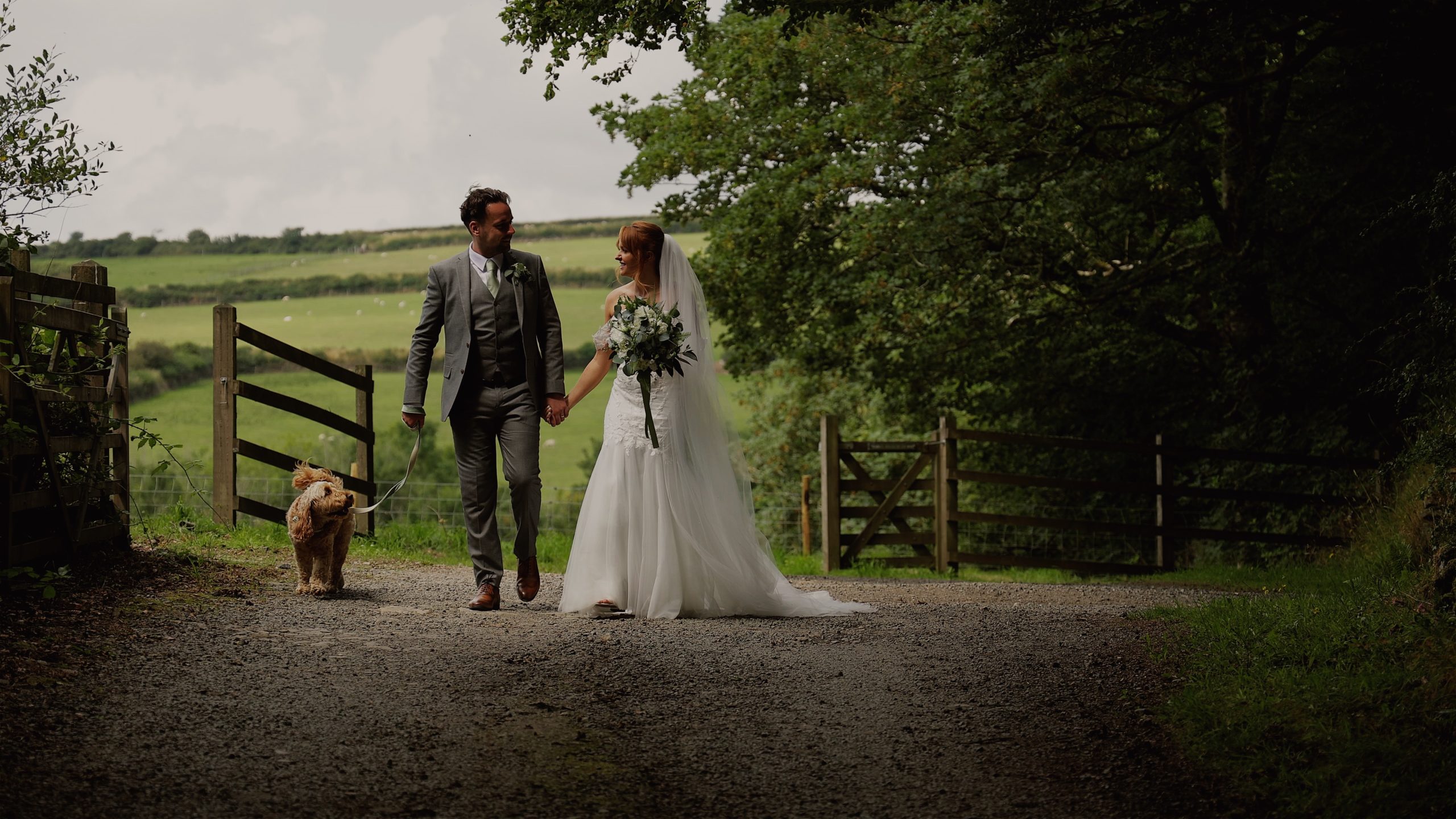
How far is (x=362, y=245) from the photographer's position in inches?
2379

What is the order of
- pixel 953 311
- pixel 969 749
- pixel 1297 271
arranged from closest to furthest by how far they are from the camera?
pixel 969 749 → pixel 1297 271 → pixel 953 311

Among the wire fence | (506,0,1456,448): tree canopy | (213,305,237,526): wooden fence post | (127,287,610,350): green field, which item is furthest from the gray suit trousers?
(127,287,610,350): green field

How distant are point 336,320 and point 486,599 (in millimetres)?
47187

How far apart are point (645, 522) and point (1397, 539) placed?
568 cm

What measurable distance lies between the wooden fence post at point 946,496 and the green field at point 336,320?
112 feet

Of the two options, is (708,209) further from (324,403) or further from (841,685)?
(324,403)

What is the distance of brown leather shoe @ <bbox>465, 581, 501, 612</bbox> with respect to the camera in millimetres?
6371

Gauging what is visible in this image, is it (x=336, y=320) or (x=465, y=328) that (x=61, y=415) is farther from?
(x=336, y=320)

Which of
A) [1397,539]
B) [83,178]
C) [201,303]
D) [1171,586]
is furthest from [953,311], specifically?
[201,303]

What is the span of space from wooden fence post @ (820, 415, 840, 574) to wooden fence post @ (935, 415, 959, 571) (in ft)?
3.36

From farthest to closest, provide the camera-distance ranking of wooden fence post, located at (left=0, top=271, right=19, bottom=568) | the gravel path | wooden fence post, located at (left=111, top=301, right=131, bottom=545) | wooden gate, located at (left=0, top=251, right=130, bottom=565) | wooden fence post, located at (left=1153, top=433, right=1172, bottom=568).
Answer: wooden fence post, located at (left=1153, top=433, right=1172, bottom=568), wooden fence post, located at (left=111, top=301, right=131, bottom=545), wooden gate, located at (left=0, top=251, right=130, bottom=565), wooden fence post, located at (left=0, top=271, right=19, bottom=568), the gravel path

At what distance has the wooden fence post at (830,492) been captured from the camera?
11664 millimetres

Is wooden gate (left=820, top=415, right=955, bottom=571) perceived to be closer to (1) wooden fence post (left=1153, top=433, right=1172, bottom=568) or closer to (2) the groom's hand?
(1) wooden fence post (left=1153, top=433, right=1172, bottom=568)

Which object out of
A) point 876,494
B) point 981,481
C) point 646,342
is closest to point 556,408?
point 646,342
